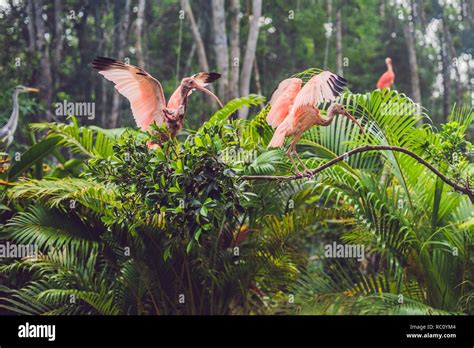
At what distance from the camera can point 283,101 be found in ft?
14.6

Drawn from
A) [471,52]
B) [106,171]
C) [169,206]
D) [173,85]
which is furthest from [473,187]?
[173,85]

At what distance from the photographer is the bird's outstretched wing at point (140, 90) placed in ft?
15.4

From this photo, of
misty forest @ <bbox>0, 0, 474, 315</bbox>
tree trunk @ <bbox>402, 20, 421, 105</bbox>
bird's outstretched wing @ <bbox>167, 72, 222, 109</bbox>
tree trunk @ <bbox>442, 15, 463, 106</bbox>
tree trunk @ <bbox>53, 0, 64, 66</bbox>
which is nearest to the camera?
misty forest @ <bbox>0, 0, 474, 315</bbox>

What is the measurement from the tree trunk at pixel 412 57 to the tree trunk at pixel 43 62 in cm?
496

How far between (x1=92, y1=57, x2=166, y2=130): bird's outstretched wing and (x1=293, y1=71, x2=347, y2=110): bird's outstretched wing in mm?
1062

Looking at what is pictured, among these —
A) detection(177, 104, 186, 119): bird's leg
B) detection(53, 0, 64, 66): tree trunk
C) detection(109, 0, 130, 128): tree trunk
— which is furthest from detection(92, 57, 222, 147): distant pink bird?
detection(109, 0, 130, 128): tree trunk

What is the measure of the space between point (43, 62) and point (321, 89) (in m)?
5.90

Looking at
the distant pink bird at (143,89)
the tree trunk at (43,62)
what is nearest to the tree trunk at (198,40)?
the tree trunk at (43,62)

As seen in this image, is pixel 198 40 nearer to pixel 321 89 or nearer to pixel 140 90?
pixel 140 90

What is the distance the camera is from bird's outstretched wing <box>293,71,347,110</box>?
→ 3.97 m

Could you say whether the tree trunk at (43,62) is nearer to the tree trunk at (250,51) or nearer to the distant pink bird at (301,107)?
the tree trunk at (250,51)

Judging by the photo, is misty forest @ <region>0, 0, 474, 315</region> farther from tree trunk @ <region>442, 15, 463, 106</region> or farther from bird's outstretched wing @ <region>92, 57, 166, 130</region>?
tree trunk @ <region>442, 15, 463, 106</region>

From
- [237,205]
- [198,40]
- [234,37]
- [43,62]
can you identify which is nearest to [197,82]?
[237,205]

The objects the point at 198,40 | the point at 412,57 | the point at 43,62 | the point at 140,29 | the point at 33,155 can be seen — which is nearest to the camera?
the point at 33,155
